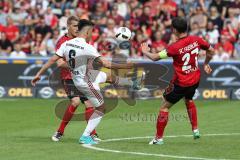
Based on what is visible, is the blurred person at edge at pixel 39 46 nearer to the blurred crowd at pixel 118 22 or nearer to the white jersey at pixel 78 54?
the blurred crowd at pixel 118 22

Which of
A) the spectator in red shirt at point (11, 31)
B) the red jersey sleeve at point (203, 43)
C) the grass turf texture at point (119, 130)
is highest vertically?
the red jersey sleeve at point (203, 43)

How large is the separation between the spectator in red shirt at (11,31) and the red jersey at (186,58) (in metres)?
14.0

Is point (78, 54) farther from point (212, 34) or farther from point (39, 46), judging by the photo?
point (39, 46)

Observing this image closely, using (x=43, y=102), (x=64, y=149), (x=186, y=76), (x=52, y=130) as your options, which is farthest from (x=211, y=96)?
(x=64, y=149)

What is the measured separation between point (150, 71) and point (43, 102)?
3377 millimetres

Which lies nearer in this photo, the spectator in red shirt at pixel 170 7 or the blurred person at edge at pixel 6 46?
the blurred person at edge at pixel 6 46

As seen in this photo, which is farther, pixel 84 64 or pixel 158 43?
pixel 158 43

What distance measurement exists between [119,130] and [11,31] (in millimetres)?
12388

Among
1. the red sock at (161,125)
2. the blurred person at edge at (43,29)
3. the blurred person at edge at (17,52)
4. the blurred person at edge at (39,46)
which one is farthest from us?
the blurred person at edge at (43,29)

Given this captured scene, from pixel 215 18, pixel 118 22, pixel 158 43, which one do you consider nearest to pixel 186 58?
pixel 158 43

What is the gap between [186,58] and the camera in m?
13.0

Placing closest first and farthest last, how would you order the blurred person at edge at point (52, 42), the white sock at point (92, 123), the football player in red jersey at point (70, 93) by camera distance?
the white sock at point (92, 123) → the football player in red jersey at point (70, 93) → the blurred person at edge at point (52, 42)

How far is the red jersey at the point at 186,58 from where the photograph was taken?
→ 12867 millimetres

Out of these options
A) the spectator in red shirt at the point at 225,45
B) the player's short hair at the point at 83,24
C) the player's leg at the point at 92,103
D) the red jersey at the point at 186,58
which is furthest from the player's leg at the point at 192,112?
the spectator in red shirt at the point at 225,45
